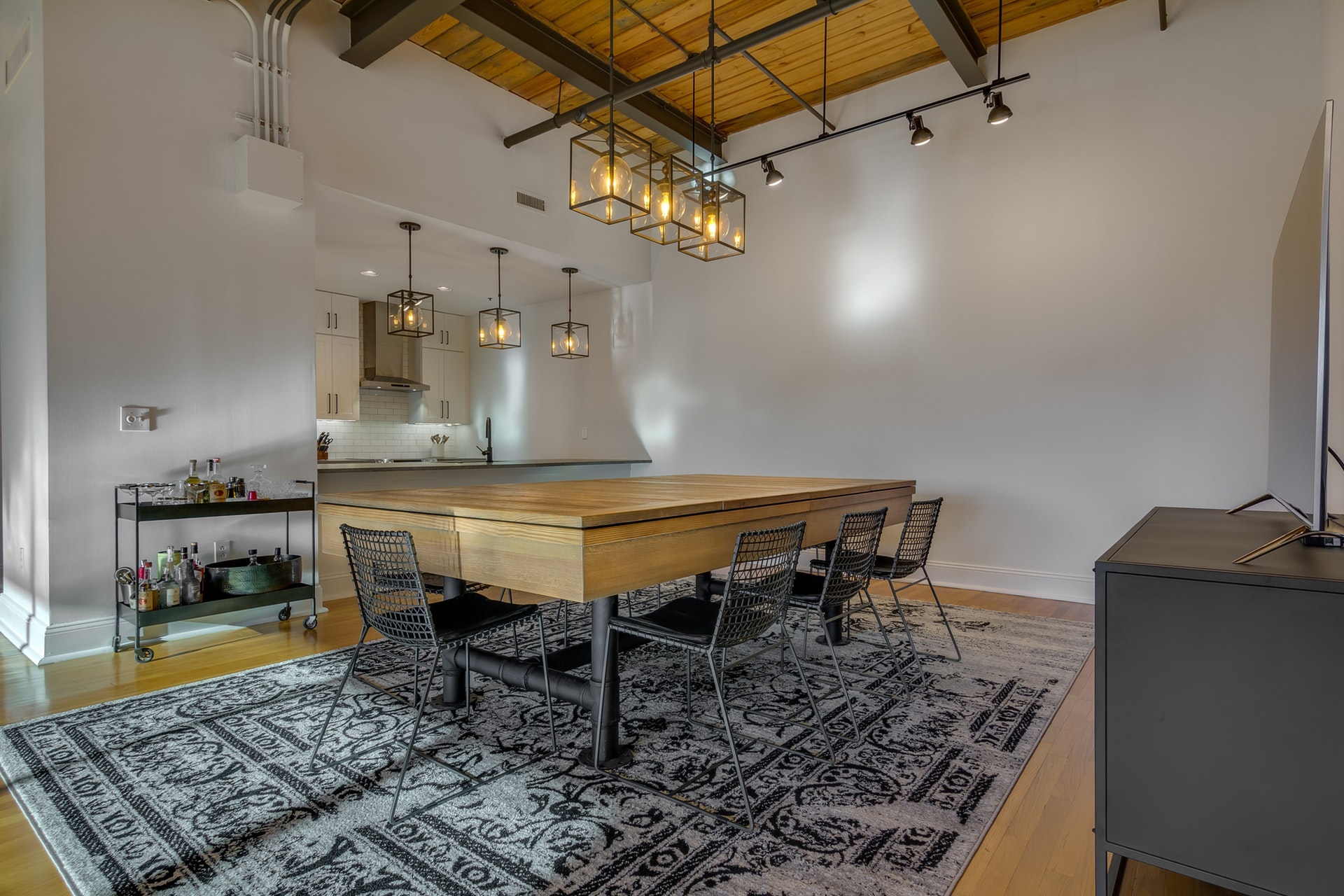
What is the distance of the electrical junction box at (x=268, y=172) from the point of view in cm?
347

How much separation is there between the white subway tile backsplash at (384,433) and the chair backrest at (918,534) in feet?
20.3

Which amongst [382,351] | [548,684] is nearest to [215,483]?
[548,684]

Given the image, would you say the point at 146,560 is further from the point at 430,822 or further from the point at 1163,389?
the point at 1163,389

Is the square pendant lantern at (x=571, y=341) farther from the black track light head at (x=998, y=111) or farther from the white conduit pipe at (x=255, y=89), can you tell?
the black track light head at (x=998, y=111)

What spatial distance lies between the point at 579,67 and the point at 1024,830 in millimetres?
4554

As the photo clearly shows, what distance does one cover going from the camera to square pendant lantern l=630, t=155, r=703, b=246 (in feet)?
9.16

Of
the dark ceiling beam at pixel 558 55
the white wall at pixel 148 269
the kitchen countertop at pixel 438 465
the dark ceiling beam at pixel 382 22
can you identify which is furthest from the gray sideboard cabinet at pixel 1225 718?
the kitchen countertop at pixel 438 465

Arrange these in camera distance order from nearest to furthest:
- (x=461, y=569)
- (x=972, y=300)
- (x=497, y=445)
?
1. (x=461, y=569)
2. (x=972, y=300)
3. (x=497, y=445)

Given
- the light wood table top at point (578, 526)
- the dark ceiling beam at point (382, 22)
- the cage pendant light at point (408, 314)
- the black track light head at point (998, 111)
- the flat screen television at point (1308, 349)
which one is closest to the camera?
the flat screen television at point (1308, 349)

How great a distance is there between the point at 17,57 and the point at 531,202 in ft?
9.25

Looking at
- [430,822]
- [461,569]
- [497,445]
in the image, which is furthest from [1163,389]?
[497,445]

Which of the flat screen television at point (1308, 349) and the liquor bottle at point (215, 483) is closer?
the flat screen television at point (1308, 349)

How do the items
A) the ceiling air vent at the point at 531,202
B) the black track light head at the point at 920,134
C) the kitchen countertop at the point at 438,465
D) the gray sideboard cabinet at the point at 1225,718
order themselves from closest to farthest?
1. the gray sideboard cabinet at the point at 1225,718
2. the black track light head at the point at 920,134
3. the kitchen countertop at the point at 438,465
4. the ceiling air vent at the point at 531,202

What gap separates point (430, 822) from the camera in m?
1.73
